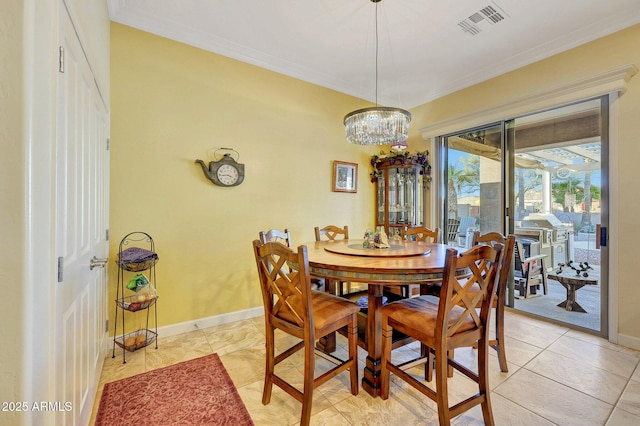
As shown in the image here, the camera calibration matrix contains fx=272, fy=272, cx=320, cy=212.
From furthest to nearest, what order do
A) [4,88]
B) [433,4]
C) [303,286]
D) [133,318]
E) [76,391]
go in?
[133,318], [433,4], [303,286], [76,391], [4,88]

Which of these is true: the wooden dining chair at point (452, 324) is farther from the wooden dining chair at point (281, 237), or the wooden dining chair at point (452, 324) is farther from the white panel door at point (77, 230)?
the white panel door at point (77, 230)

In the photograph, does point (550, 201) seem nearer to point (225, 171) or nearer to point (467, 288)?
point (467, 288)

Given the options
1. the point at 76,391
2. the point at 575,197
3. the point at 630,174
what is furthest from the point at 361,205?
the point at 76,391

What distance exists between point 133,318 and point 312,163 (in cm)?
251

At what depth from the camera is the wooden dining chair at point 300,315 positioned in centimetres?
146

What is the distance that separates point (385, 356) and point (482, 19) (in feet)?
9.74

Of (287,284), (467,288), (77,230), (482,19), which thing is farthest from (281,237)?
(482,19)

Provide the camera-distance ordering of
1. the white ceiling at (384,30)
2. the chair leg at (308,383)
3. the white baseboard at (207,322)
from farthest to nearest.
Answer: the white baseboard at (207,322)
the white ceiling at (384,30)
the chair leg at (308,383)

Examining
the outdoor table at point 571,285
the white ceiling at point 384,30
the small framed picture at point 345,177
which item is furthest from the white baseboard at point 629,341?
the small framed picture at point 345,177

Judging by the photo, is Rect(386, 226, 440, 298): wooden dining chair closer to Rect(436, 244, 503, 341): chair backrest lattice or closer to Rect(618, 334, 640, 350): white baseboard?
Rect(436, 244, 503, 341): chair backrest lattice

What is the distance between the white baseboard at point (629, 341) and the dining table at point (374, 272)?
6.36 ft

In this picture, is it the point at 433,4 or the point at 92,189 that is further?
the point at 433,4

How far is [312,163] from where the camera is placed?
3.55 metres

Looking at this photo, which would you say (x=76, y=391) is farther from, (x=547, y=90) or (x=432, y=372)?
(x=547, y=90)
